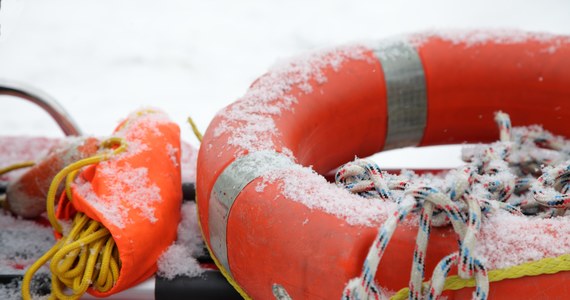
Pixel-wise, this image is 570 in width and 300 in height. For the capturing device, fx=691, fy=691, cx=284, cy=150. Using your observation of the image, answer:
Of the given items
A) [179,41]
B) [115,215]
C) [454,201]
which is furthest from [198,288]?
[179,41]

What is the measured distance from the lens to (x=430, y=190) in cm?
73

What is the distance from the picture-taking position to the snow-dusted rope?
0.71m

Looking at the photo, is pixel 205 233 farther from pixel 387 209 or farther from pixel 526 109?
pixel 526 109

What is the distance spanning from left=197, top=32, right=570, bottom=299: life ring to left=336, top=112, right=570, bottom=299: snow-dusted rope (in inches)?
1.2

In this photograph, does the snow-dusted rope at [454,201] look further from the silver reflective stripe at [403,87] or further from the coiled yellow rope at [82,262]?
the coiled yellow rope at [82,262]

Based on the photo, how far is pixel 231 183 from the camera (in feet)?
3.08

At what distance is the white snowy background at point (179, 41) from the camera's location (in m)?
2.33

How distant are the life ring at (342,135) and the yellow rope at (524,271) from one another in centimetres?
1

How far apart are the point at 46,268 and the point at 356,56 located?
2.12 feet

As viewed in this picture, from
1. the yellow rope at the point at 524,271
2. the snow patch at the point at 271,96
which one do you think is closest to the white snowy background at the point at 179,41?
the snow patch at the point at 271,96

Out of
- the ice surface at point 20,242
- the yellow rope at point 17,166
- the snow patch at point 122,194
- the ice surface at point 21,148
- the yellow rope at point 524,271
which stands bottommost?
the ice surface at point 20,242

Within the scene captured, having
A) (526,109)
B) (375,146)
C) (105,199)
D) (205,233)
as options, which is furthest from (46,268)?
(526,109)

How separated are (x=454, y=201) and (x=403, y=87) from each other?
22.6 inches

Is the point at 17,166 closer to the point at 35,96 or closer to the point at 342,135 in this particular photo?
the point at 35,96
